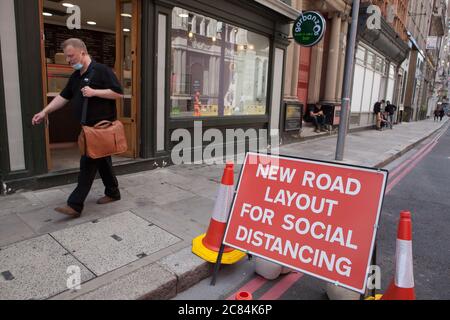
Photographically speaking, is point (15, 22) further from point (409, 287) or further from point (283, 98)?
point (283, 98)

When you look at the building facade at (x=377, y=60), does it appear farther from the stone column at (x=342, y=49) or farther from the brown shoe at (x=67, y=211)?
the brown shoe at (x=67, y=211)

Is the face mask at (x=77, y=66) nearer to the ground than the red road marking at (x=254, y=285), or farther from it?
farther from it

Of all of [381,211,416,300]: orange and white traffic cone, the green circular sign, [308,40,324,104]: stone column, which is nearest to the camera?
[381,211,416,300]: orange and white traffic cone

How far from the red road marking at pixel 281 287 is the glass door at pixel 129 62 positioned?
3775 mm

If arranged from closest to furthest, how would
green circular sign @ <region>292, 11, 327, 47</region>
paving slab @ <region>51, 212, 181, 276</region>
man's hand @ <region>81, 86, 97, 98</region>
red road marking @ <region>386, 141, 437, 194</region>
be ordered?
paving slab @ <region>51, 212, 181, 276</region>, man's hand @ <region>81, 86, 97, 98</region>, red road marking @ <region>386, 141, 437, 194</region>, green circular sign @ <region>292, 11, 327, 47</region>

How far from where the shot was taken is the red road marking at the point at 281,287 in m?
2.95

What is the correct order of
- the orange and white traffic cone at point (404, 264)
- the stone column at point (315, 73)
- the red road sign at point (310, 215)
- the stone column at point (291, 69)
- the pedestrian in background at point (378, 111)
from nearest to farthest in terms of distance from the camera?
the orange and white traffic cone at point (404, 264) → the red road sign at point (310, 215) → the stone column at point (291, 69) → the stone column at point (315, 73) → the pedestrian in background at point (378, 111)

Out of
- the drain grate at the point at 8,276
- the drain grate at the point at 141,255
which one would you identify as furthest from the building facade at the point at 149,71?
the drain grate at the point at 141,255

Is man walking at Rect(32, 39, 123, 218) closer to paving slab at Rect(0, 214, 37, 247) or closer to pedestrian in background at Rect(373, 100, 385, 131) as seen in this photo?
paving slab at Rect(0, 214, 37, 247)

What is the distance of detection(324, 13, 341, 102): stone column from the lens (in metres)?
13.0

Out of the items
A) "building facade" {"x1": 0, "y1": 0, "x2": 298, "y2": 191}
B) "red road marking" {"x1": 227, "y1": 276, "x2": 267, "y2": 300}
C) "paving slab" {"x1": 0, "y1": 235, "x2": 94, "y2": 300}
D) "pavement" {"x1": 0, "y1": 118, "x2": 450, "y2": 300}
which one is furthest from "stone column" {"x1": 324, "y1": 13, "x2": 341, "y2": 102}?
"paving slab" {"x1": 0, "y1": 235, "x2": 94, "y2": 300}

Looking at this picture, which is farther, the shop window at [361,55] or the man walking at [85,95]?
the shop window at [361,55]

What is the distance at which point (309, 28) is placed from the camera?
862 centimetres
